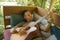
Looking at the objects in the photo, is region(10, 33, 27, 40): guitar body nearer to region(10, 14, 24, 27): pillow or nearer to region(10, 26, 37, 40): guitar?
region(10, 26, 37, 40): guitar

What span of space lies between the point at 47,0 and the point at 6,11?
3.91ft

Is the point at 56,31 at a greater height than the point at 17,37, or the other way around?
the point at 56,31

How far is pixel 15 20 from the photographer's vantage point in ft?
7.65

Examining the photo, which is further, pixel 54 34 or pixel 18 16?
pixel 18 16

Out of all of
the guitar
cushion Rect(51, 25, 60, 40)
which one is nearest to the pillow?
the guitar

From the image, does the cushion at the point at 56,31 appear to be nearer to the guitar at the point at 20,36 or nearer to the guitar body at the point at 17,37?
the guitar at the point at 20,36

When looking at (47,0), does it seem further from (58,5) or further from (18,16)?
(18,16)

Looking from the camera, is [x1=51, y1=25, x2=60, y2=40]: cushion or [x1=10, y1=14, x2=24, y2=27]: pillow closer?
[x1=51, y1=25, x2=60, y2=40]: cushion

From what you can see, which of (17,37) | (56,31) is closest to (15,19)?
(17,37)

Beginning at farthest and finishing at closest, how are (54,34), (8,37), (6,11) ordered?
(6,11) → (8,37) → (54,34)

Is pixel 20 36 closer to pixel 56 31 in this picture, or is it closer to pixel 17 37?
pixel 17 37

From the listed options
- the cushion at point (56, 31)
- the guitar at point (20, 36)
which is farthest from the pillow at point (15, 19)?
the cushion at point (56, 31)

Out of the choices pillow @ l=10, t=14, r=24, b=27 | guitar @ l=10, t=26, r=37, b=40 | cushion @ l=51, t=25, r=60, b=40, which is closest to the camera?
cushion @ l=51, t=25, r=60, b=40

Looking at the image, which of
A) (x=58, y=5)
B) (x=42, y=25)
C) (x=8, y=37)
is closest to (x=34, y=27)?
(x=42, y=25)
